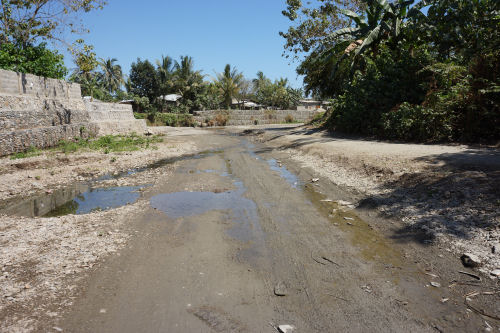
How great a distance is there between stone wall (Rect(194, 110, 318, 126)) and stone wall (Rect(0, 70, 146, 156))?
1675 centimetres

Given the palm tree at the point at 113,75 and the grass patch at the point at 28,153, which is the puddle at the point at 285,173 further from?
the palm tree at the point at 113,75

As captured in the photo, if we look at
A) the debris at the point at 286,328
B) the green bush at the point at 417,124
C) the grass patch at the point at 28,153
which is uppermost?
the green bush at the point at 417,124

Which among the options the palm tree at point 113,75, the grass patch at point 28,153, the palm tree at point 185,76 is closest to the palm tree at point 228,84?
the palm tree at point 185,76

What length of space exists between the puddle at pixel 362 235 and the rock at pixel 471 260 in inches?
29.9

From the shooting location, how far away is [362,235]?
5.36 metres

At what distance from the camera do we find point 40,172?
9.96 m

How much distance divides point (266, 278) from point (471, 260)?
2.62m

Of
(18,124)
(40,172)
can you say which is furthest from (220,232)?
(18,124)

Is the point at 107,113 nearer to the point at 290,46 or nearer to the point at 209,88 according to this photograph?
the point at 290,46

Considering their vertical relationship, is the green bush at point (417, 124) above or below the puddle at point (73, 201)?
above

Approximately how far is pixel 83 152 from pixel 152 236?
10245 mm

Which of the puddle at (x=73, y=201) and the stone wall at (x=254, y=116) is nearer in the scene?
the puddle at (x=73, y=201)

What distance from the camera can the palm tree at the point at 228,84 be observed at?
153 feet

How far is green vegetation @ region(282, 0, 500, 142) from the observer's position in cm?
1059
